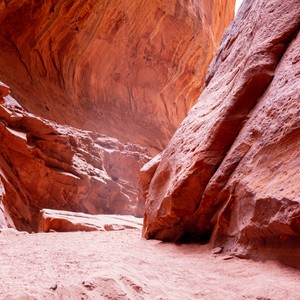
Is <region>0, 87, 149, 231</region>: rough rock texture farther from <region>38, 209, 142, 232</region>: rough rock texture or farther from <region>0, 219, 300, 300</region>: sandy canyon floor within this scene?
<region>0, 219, 300, 300</region>: sandy canyon floor

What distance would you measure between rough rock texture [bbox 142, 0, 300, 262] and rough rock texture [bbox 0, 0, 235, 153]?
9.19 m

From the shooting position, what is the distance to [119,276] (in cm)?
248

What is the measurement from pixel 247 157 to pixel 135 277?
1.80m

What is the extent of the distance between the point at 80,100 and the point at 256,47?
12.0 meters

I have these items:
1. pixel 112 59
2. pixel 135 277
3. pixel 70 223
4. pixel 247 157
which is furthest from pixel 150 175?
pixel 112 59

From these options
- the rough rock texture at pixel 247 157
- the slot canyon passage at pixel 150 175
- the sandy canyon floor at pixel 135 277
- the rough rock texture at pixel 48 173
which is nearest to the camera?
the sandy canyon floor at pixel 135 277

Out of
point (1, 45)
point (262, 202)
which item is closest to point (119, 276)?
point (262, 202)

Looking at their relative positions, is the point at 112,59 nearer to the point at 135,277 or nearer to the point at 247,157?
the point at 247,157

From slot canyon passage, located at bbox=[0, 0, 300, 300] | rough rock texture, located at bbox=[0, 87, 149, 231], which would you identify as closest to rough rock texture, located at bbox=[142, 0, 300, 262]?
slot canyon passage, located at bbox=[0, 0, 300, 300]

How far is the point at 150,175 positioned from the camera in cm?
686

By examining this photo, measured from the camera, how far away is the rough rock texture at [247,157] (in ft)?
9.85

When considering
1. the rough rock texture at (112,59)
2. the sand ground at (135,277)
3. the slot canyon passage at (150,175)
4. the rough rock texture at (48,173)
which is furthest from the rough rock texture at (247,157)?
the rough rock texture at (112,59)

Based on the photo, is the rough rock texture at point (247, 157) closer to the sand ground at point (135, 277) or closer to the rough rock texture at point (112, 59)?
the sand ground at point (135, 277)

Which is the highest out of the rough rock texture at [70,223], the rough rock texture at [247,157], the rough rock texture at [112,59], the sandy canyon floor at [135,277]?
the rough rock texture at [112,59]
